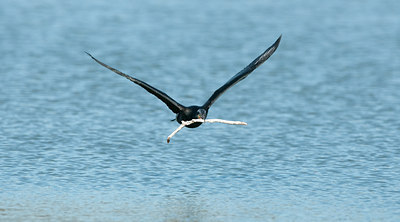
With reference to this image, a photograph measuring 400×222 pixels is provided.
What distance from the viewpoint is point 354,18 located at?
37.0 meters

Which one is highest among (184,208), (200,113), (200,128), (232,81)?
(232,81)

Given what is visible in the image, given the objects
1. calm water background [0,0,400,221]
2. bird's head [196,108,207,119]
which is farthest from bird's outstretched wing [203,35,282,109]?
calm water background [0,0,400,221]

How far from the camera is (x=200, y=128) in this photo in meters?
17.7

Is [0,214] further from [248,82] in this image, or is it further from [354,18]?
[354,18]

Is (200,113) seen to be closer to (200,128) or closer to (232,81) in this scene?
(232,81)

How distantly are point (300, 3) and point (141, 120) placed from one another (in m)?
25.3

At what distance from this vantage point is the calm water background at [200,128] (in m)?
12.6

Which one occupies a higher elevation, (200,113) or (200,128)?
(200,113)

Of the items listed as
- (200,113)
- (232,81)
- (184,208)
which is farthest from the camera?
(232,81)

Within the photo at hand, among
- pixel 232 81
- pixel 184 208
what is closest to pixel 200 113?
pixel 232 81

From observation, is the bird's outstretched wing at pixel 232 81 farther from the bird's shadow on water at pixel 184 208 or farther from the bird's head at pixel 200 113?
the bird's shadow on water at pixel 184 208

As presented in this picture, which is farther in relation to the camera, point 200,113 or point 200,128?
point 200,128

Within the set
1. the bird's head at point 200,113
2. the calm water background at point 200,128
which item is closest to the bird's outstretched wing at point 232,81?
the bird's head at point 200,113

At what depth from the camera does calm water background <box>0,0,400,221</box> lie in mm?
12594
